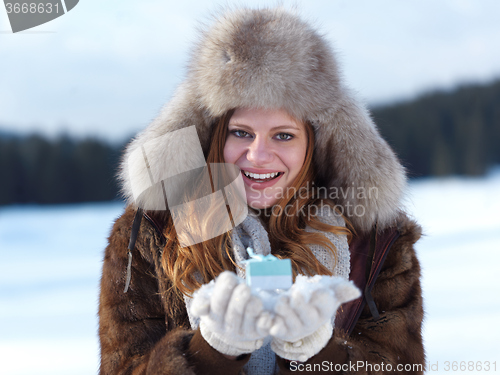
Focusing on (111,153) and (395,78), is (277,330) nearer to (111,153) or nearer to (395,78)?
(111,153)

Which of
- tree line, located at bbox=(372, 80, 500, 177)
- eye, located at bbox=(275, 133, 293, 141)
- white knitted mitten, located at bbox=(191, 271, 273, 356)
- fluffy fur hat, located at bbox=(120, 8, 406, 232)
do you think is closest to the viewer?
white knitted mitten, located at bbox=(191, 271, 273, 356)

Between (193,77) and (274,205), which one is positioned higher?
(193,77)

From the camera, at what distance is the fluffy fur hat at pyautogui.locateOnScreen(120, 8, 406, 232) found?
3.93 feet

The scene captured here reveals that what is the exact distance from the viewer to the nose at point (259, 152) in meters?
1.24

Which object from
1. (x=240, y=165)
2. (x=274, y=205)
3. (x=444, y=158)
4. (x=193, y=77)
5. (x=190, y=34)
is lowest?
(x=444, y=158)

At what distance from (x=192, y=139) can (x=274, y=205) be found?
1.18 ft

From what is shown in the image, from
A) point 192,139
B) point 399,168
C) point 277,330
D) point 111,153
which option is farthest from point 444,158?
point 277,330

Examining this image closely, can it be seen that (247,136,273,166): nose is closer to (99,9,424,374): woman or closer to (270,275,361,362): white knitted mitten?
(99,9,424,374): woman

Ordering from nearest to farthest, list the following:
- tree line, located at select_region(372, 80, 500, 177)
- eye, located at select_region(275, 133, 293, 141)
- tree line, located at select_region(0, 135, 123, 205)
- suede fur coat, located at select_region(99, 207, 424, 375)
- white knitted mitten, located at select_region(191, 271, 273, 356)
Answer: white knitted mitten, located at select_region(191, 271, 273, 356), suede fur coat, located at select_region(99, 207, 424, 375), eye, located at select_region(275, 133, 293, 141), tree line, located at select_region(0, 135, 123, 205), tree line, located at select_region(372, 80, 500, 177)

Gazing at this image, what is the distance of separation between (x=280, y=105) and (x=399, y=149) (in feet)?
15.1

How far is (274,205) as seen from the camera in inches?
54.3

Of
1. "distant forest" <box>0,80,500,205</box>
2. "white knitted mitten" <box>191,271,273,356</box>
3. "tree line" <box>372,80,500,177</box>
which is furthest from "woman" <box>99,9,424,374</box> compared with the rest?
"tree line" <box>372,80,500,177</box>

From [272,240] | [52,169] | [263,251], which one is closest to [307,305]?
[263,251]

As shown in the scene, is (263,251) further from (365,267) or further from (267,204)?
(365,267)
